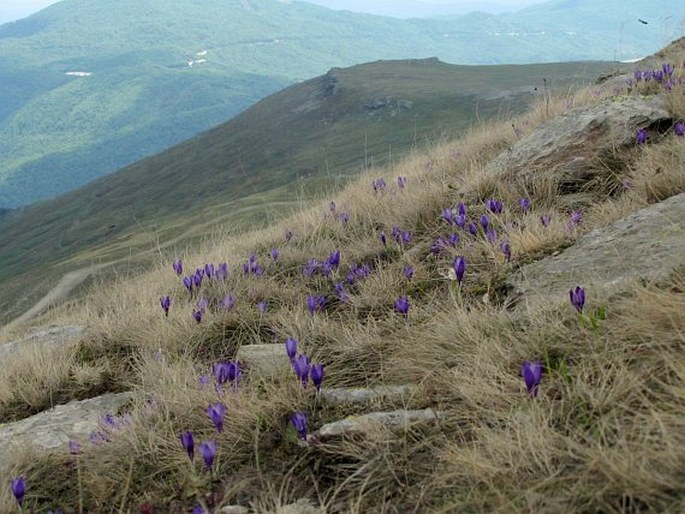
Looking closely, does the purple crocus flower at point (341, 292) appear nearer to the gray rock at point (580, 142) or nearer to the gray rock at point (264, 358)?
the gray rock at point (264, 358)

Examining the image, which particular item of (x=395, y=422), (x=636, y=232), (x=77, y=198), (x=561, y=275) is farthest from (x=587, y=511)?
(x=77, y=198)

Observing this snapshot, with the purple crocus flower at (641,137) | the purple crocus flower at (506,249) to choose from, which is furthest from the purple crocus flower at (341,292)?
the purple crocus flower at (641,137)

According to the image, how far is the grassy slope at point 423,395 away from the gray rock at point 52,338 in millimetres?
483

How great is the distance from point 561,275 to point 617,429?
1.52 m

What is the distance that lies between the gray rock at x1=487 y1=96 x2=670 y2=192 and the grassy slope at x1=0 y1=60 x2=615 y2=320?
67.2 meters

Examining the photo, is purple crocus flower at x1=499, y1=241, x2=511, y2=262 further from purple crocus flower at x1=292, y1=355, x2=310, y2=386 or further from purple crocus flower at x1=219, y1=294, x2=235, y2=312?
purple crocus flower at x1=219, y1=294, x2=235, y2=312

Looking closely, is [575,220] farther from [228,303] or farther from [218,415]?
[218,415]

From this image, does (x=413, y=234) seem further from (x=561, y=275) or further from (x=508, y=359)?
(x=508, y=359)

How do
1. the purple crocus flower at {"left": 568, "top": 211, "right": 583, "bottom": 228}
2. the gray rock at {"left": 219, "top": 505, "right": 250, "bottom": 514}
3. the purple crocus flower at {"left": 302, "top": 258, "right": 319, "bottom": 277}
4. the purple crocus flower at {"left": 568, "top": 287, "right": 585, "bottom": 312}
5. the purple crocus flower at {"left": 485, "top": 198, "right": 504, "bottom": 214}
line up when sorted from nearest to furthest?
the gray rock at {"left": 219, "top": 505, "right": 250, "bottom": 514} < the purple crocus flower at {"left": 568, "top": 287, "right": 585, "bottom": 312} < the purple crocus flower at {"left": 568, "top": 211, "right": 583, "bottom": 228} < the purple crocus flower at {"left": 485, "top": 198, "right": 504, "bottom": 214} < the purple crocus flower at {"left": 302, "top": 258, "right": 319, "bottom": 277}

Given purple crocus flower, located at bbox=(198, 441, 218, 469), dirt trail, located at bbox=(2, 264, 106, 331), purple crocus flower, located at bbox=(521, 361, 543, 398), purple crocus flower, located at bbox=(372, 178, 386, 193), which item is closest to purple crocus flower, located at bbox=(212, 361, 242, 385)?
purple crocus flower, located at bbox=(198, 441, 218, 469)

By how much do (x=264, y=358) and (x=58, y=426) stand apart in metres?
1.25

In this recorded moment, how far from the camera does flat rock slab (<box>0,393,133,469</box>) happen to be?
3293 millimetres

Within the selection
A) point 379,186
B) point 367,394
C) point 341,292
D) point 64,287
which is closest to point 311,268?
point 341,292

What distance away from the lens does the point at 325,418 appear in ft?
9.69
